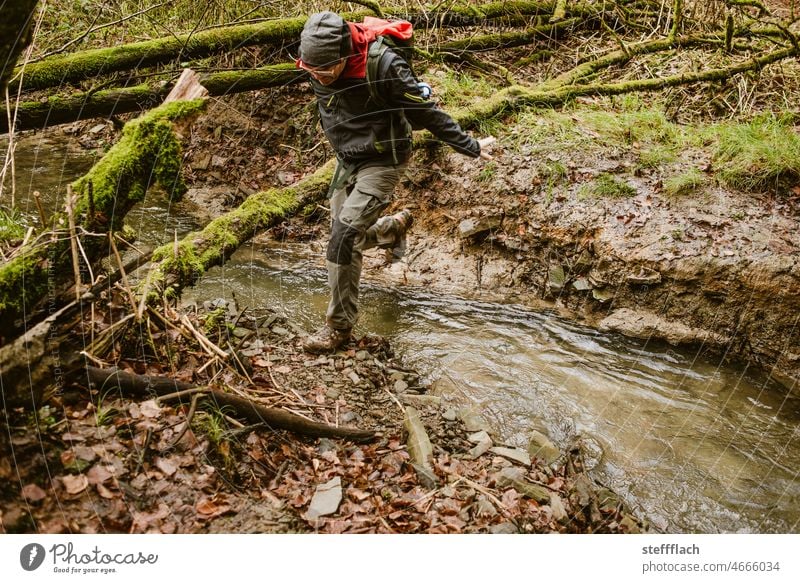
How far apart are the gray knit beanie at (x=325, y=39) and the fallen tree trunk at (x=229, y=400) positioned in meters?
2.30

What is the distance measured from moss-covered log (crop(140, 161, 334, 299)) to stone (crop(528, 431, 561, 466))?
110 inches

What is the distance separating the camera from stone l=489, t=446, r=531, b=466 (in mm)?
3588

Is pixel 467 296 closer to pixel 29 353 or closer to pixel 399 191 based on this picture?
pixel 399 191

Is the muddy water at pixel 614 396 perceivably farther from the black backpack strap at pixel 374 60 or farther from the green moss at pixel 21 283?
the black backpack strap at pixel 374 60

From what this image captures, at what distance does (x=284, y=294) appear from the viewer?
5523 millimetres

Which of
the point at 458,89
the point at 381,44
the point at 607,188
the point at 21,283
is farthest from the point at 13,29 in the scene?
the point at 458,89

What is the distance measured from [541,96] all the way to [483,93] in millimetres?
814

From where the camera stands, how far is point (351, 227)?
4305 millimetres

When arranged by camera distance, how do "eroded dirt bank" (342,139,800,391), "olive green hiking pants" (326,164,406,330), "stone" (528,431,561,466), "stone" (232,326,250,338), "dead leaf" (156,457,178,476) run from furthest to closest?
"eroded dirt bank" (342,139,800,391)
"stone" (232,326,250,338)
"olive green hiking pants" (326,164,406,330)
"stone" (528,431,561,466)
"dead leaf" (156,457,178,476)

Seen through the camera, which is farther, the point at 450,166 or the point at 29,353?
the point at 450,166

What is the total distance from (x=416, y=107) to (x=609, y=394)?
276cm

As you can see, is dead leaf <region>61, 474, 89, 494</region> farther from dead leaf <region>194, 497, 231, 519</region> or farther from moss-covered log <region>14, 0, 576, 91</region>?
moss-covered log <region>14, 0, 576, 91</region>

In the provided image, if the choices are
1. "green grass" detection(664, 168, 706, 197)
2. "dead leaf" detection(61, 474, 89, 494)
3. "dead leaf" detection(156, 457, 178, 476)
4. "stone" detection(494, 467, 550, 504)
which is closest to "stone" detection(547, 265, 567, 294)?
"green grass" detection(664, 168, 706, 197)
